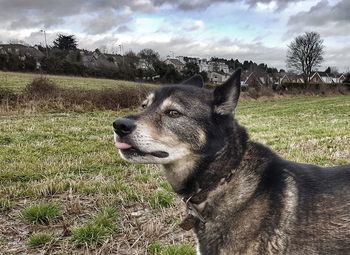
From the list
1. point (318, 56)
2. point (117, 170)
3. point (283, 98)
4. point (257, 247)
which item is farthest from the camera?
point (318, 56)

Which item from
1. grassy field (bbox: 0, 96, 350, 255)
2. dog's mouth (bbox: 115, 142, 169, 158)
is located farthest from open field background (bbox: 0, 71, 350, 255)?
dog's mouth (bbox: 115, 142, 169, 158)

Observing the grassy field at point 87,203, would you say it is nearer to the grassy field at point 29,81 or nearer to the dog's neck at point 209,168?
the dog's neck at point 209,168

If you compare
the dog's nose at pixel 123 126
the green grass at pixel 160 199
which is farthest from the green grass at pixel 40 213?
the dog's nose at pixel 123 126

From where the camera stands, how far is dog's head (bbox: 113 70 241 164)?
374cm

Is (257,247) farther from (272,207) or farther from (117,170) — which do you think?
(117,170)

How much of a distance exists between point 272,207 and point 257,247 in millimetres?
364

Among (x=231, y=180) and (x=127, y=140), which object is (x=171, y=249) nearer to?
(x=231, y=180)

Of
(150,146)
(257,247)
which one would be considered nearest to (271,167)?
(257,247)

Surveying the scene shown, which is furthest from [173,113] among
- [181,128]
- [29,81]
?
[29,81]

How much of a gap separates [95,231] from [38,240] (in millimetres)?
687

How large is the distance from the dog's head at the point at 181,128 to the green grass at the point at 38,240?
1.94 m

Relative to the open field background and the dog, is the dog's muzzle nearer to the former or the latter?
the dog

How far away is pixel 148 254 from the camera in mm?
4859

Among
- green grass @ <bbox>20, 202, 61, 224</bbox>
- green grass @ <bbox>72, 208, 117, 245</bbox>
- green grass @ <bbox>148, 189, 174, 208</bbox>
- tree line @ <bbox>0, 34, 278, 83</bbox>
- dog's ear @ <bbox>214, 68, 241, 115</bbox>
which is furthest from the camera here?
tree line @ <bbox>0, 34, 278, 83</bbox>
